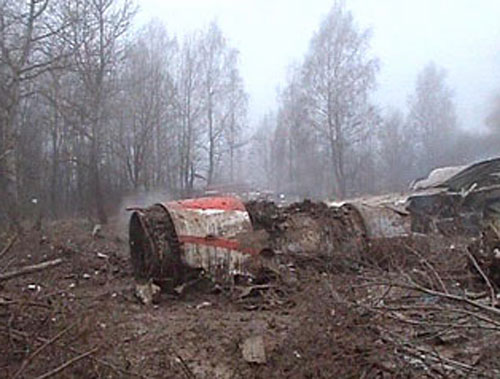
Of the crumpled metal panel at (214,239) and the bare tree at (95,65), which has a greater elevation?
the bare tree at (95,65)

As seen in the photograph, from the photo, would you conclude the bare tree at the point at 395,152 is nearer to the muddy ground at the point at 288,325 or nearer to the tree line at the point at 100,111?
the tree line at the point at 100,111

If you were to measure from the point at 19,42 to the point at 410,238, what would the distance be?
38.6ft

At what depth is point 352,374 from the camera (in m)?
4.14

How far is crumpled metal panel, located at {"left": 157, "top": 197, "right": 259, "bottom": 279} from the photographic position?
724 cm

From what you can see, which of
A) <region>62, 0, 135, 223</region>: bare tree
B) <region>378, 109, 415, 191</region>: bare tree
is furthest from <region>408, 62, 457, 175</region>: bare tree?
<region>62, 0, 135, 223</region>: bare tree

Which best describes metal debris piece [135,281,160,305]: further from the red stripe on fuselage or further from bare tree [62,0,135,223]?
bare tree [62,0,135,223]

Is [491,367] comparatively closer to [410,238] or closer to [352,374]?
[352,374]

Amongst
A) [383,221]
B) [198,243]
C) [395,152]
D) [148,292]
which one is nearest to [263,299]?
[198,243]

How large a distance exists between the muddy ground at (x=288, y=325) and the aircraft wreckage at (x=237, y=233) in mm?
145

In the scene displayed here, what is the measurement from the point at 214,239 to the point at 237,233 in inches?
11.4

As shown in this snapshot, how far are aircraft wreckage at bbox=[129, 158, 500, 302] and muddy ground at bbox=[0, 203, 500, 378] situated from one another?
0.48 ft

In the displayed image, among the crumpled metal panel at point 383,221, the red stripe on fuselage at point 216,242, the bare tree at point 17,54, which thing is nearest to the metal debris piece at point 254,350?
the red stripe on fuselage at point 216,242

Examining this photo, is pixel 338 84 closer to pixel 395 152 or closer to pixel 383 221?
pixel 395 152

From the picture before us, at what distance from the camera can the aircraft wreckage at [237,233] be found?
7254 mm
